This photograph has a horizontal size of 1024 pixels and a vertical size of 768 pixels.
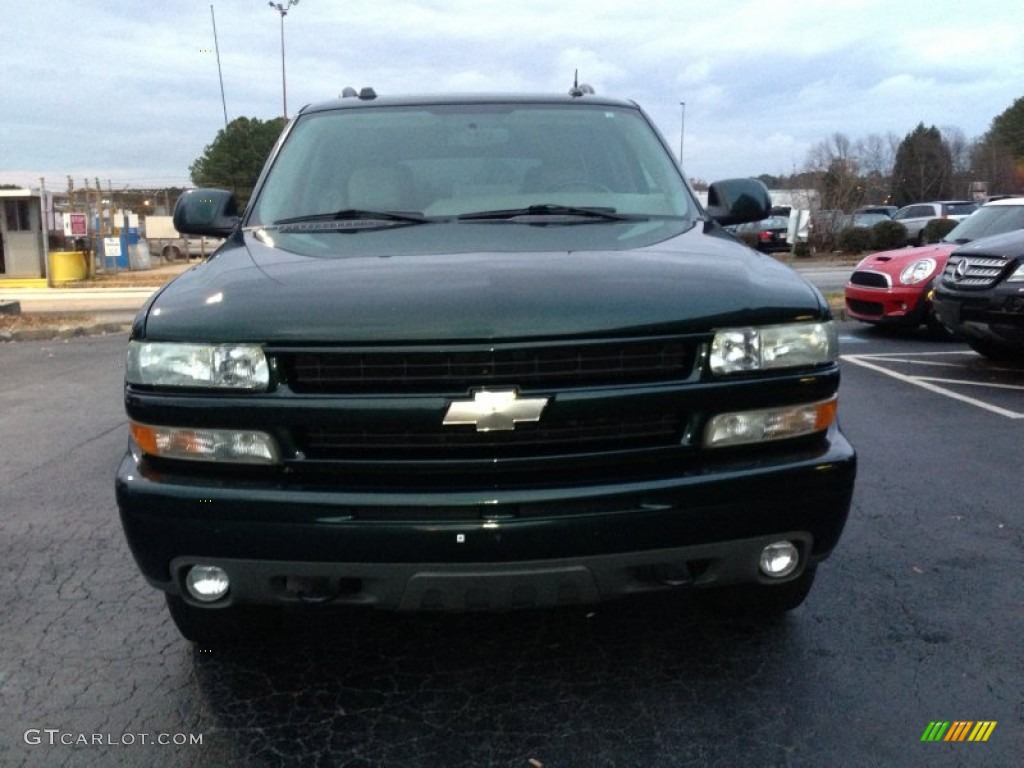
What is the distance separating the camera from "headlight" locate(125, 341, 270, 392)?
2420 mm

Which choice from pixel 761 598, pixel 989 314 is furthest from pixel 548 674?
pixel 989 314

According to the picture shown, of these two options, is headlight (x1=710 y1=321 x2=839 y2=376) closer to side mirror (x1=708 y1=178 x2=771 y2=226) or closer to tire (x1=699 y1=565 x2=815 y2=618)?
tire (x1=699 y1=565 x2=815 y2=618)

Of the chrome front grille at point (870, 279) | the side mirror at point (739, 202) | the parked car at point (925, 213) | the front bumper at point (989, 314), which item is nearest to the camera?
the side mirror at point (739, 202)

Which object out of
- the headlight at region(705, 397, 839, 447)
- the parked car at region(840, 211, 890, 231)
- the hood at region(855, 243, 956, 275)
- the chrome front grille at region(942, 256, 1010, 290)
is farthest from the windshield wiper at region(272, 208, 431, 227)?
the parked car at region(840, 211, 890, 231)

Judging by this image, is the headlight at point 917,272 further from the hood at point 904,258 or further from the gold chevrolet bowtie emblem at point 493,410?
the gold chevrolet bowtie emblem at point 493,410

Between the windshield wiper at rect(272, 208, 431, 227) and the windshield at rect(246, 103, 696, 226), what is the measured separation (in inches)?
0.9

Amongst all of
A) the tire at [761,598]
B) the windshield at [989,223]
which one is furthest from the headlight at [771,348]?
the windshield at [989,223]

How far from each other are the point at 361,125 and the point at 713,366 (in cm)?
215

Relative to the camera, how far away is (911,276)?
10.2 meters

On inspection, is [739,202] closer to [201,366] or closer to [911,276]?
[201,366]

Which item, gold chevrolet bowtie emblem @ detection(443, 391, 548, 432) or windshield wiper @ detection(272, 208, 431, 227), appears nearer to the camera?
gold chevrolet bowtie emblem @ detection(443, 391, 548, 432)

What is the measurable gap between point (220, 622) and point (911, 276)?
908 centimetres
